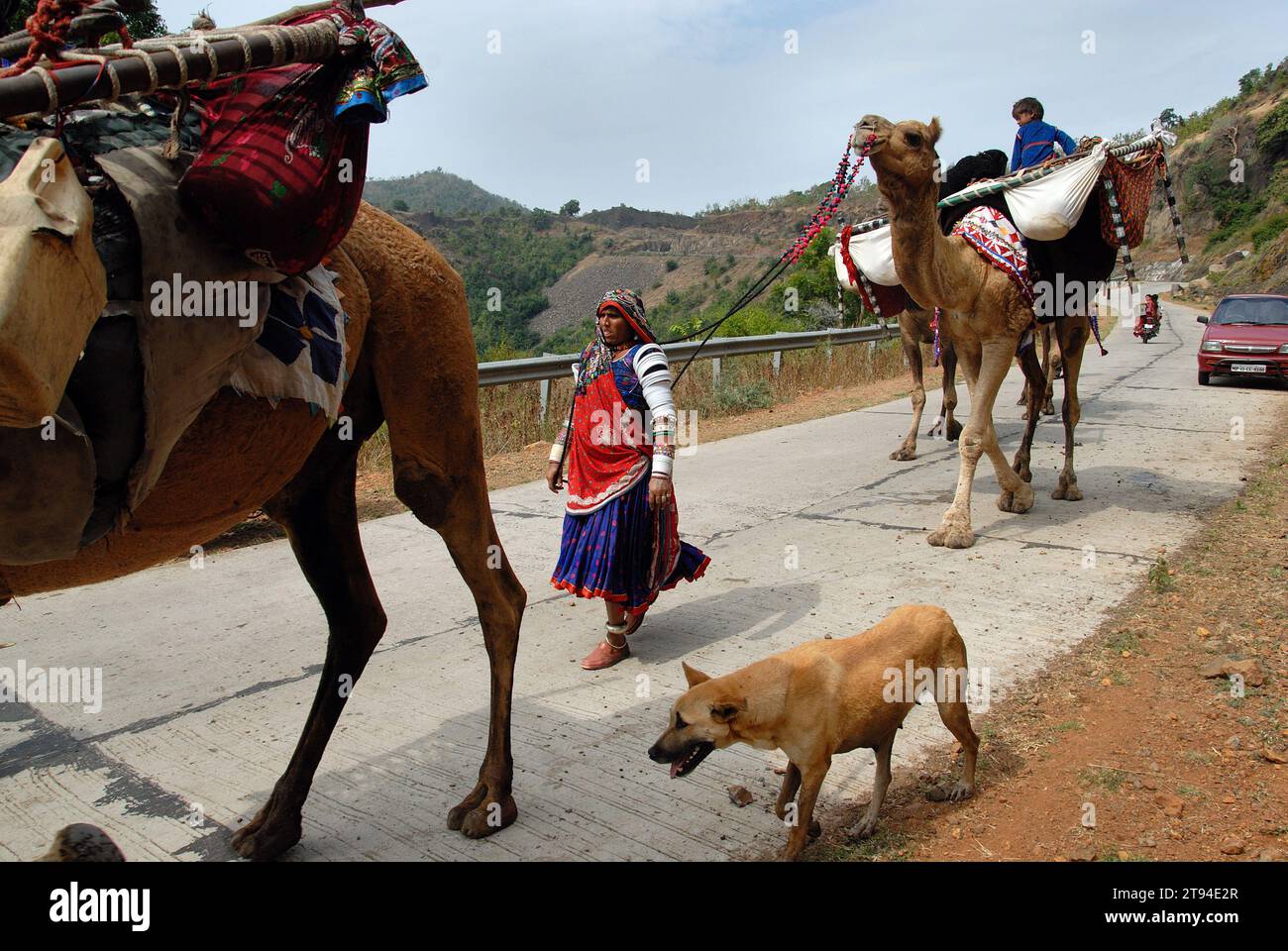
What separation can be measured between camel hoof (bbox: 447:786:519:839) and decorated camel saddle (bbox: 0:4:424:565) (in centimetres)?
162

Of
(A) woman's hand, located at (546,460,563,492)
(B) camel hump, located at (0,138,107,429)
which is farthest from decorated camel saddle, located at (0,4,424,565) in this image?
(A) woman's hand, located at (546,460,563,492)

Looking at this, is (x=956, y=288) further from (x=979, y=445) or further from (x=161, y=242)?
(x=161, y=242)

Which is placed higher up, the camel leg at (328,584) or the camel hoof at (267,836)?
the camel leg at (328,584)

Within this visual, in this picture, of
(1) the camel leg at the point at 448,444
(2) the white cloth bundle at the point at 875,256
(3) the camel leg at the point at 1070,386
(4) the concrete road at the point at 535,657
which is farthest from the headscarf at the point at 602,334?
(3) the camel leg at the point at 1070,386


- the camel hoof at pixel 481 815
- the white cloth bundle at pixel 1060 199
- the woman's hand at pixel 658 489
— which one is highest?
the white cloth bundle at pixel 1060 199

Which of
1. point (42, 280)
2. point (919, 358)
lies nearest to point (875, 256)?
point (919, 358)

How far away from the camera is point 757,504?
8.30 meters

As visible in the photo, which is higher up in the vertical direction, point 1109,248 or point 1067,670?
point 1109,248

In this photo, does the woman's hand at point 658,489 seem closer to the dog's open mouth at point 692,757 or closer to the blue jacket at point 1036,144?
the dog's open mouth at point 692,757

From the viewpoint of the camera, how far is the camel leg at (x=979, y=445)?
6.96m

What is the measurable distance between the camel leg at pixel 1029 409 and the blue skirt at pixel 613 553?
4.67m

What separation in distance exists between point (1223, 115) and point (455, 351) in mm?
79124

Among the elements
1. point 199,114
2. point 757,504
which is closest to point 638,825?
point 199,114
